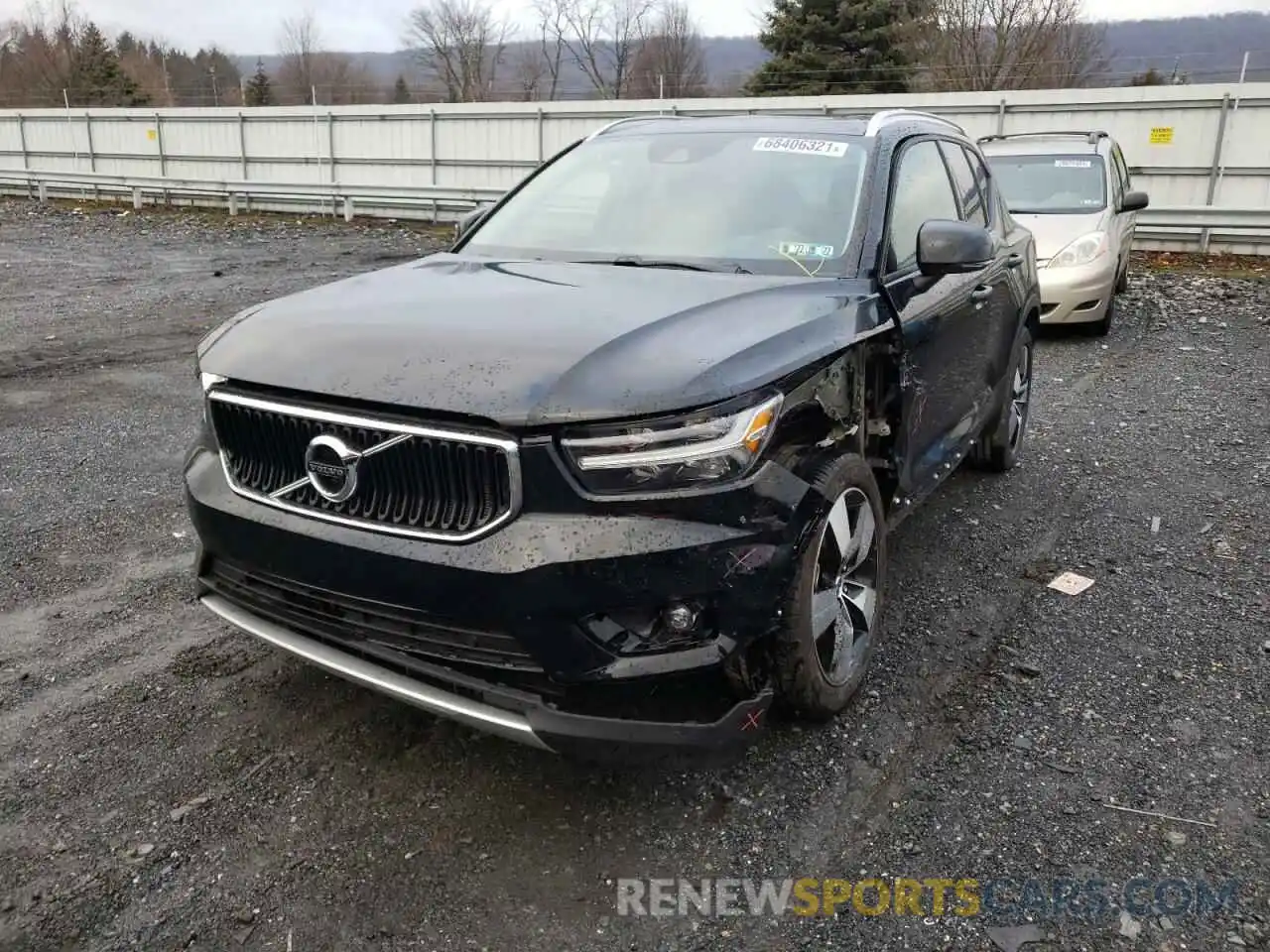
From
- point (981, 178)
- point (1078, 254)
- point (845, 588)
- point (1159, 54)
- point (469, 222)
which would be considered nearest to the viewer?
point (845, 588)

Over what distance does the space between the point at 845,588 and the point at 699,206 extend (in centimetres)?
153

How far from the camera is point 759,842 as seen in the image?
2711mm

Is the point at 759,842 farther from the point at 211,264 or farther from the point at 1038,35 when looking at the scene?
the point at 1038,35

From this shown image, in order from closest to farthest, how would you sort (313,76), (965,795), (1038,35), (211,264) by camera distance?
(965,795)
(211,264)
(1038,35)
(313,76)

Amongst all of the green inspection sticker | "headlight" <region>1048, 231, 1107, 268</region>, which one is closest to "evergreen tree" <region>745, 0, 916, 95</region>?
"headlight" <region>1048, 231, 1107, 268</region>

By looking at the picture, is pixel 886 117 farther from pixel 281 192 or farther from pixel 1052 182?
pixel 281 192

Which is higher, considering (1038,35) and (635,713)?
(1038,35)

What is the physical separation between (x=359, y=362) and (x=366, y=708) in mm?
1230

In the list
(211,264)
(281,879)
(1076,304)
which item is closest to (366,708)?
(281,879)

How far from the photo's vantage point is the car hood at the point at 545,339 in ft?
8.05

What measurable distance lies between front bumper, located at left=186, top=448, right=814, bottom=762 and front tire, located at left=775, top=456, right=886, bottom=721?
0.11 m

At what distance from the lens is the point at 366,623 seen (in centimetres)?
266

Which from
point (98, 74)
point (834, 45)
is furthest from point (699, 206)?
point (98, 74)

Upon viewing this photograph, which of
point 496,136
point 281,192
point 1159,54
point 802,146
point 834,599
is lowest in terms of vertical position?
point 834,599
